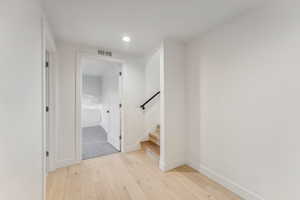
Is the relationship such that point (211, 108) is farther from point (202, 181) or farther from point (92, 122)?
point (92, 122)

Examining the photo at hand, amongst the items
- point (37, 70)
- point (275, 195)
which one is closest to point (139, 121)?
point (37, 70)

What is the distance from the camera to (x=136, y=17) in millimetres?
1682

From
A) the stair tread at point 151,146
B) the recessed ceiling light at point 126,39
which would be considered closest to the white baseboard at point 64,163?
the stair tread at point 151,146

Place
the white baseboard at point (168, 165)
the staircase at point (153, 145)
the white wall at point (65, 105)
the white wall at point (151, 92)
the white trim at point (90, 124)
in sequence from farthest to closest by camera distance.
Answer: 1. the white trim at point (90, 124)
2. the white wall at point (151, 92)
3. the staircase at point (153, 145)
4. the white wall at point (65, 105)
5. the white baseboard at point (168, 165)

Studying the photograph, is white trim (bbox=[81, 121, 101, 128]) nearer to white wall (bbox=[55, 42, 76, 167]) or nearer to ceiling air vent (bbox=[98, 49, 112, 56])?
white wall (bbox=[55, 42, 76, 167])

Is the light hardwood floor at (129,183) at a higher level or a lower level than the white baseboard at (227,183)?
lower

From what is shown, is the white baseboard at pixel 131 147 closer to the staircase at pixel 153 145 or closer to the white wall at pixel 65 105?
the staircase at pixel 153 145

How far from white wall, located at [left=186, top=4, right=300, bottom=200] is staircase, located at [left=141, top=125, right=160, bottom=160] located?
84 centimetres

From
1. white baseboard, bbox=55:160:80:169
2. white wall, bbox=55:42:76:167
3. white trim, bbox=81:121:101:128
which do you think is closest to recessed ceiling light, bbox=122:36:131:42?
white wall, bbox=55:42:76:167

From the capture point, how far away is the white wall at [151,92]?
3293 mm

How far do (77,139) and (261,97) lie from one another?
117 inches

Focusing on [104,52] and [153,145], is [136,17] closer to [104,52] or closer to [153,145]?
[104,52]

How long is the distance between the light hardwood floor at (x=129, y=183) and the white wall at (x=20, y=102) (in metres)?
0.57

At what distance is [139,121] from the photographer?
317cm
